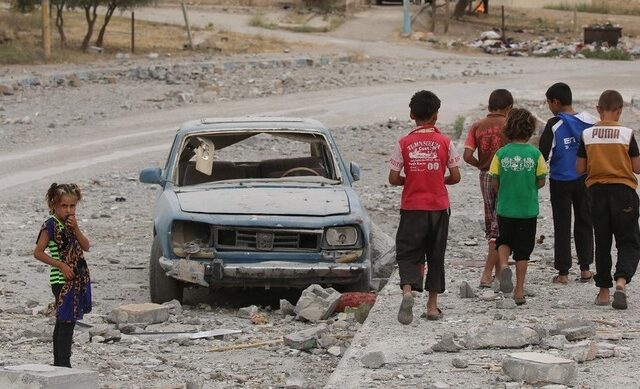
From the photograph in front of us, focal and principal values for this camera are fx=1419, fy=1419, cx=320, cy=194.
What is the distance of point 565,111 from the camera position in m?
10.2

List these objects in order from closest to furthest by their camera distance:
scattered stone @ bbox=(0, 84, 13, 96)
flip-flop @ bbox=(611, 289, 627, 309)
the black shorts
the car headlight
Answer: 1. flip-flop @ bbox=(611, 289, 627, 309)
2. the black shorts
3. the car headlight
4. scattered stone @ bbox=(0, 84, 13, 96)

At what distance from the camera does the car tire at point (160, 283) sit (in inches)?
420

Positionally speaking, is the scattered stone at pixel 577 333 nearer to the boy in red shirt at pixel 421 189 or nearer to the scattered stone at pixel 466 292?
the boy in red shirt at pixel 421 189

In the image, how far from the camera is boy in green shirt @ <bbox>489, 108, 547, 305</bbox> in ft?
31.4

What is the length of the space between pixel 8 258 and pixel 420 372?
6602 millimetres

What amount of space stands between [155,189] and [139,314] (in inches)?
337

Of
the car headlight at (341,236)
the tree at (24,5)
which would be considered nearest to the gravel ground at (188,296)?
the car headlight at (341,236)

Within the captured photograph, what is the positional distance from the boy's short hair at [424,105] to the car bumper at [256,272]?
188 cm

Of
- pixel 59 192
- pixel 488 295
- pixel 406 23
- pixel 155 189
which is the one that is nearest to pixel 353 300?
pixel 488 295

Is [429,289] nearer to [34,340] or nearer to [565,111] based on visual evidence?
[565,111]

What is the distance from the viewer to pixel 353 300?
34.1 ft

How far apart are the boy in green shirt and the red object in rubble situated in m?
1.13

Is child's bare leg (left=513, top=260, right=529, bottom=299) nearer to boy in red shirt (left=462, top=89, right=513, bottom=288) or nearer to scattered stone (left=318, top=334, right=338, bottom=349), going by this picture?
boy in red shirt (left=462, top=89, right=513, bottom=288)

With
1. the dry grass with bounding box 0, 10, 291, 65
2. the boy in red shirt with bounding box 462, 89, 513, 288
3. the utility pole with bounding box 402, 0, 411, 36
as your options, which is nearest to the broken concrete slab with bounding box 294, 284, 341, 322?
the boy in red shirt with bounding box 462, 89, 513, 288
